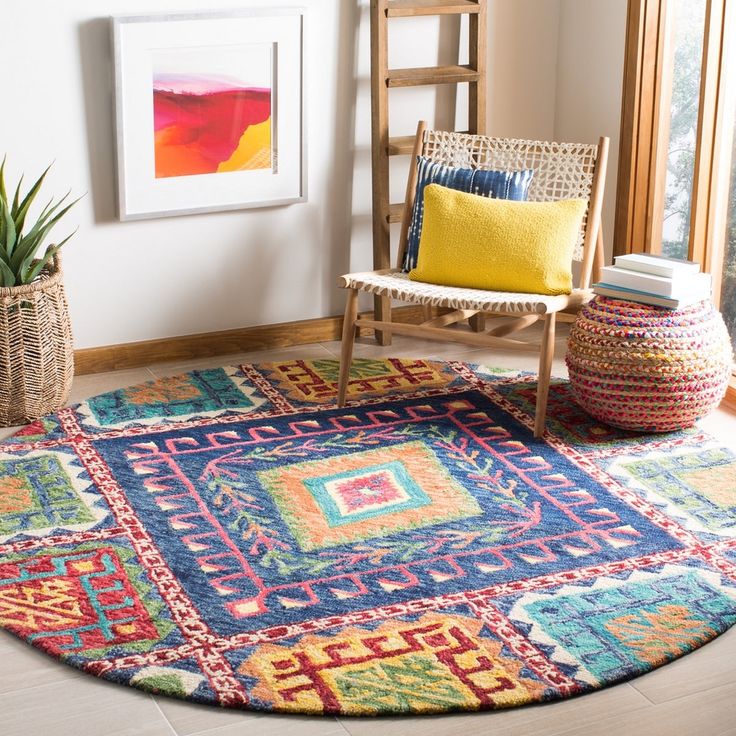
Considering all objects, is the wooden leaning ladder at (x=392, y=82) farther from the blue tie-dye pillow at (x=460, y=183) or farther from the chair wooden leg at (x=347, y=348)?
the chair wooden leg at (x=347, y=348)

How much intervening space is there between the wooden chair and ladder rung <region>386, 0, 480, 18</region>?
0.36m

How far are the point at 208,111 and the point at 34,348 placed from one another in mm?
967

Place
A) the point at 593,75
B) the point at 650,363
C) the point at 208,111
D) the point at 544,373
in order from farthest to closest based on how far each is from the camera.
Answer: the point at 593,75 < the point at 208,111 < the point at 544,373 < the point at 650,363

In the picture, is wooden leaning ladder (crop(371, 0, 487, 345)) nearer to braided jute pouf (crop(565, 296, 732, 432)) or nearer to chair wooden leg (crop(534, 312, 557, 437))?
chair wooden leg (crop(534, 312, 557, 437))

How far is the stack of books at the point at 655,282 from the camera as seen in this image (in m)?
3.33

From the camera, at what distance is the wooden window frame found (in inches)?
144

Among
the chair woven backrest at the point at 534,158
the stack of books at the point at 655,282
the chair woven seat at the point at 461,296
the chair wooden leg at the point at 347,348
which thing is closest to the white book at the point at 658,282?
the stack of books at the point at 655,282

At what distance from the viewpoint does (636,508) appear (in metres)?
3.02

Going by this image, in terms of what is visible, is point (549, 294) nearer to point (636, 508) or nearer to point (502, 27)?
point (636, 508)

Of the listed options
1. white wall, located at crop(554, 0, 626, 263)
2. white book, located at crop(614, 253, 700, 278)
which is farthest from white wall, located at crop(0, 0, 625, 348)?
white book, located at crop(614, 253, 700, 278)

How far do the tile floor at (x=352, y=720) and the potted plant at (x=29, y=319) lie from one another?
1111mm

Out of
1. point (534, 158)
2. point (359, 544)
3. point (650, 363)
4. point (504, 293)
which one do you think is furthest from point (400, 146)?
point (359, 544)

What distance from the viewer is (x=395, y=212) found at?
410 centimetres

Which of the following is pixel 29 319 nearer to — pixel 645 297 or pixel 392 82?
pixel 392 82
